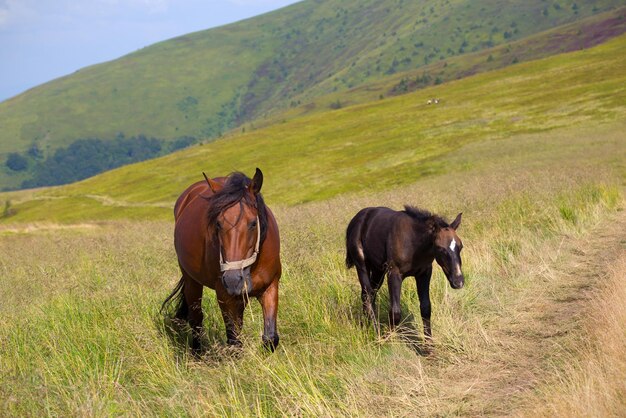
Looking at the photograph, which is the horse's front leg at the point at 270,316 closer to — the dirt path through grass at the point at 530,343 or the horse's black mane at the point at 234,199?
the horse's black mane at the point at 234,199

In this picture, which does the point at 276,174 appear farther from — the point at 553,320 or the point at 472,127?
the point at 553,320

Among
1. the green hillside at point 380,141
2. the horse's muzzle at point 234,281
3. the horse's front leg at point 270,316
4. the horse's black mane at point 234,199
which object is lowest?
the green hillside at point 380,141

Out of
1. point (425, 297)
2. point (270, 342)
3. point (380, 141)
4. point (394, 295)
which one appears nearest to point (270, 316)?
point (270, 342)

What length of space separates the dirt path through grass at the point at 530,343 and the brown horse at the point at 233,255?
7.40 feet

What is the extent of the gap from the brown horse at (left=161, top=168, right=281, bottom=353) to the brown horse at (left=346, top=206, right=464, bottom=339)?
1.56 m

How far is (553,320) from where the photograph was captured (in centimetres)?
808

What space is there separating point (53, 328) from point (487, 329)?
5.77 metres

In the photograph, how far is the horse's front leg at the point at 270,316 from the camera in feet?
23.1

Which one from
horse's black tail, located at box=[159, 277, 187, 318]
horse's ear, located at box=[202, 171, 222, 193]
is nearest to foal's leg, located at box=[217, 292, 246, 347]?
horse's ear, located at box=[202, 171, 222, 193]

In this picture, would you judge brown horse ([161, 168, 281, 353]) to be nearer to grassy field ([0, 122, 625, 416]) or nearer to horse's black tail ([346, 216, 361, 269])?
grassy field ([0, 122, 625, 416])

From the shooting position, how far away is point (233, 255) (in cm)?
666

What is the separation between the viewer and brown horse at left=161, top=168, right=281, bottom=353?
6.73m

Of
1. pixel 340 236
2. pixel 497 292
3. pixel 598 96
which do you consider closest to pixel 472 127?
pixel 598 96

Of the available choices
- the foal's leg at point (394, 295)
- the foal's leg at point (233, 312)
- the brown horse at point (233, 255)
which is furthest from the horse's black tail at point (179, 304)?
the foal's leg at point (394, 295)
